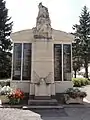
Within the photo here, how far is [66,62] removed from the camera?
1048 cm

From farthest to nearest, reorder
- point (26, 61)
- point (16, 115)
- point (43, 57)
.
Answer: point (26, 61)
point (43, 57)
point (16, 115)

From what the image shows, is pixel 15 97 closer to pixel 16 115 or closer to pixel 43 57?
pixel 16 115

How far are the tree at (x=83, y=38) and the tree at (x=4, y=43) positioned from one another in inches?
407

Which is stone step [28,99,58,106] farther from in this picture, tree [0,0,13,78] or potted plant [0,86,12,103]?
tree [0,0,13,78]

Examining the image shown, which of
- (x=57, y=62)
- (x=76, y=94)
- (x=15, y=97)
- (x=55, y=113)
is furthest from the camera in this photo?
(x=57, y=62)

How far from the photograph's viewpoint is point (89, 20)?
32531 millimetres

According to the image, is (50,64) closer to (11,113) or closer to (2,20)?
(11,113)

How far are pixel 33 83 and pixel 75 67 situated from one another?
2179cm

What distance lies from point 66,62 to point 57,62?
1.66ft

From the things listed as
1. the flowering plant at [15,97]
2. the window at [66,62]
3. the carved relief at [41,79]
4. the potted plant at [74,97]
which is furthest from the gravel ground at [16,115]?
the window at [66,62]

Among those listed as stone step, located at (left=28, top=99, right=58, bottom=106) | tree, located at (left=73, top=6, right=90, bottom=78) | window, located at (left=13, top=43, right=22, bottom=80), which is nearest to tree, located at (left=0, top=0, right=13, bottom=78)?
tree, located at (left=73, top=6, right=90, bottom=78)

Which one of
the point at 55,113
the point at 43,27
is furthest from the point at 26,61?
the point at 55,113

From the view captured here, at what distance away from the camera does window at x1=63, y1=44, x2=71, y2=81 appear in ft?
33.9

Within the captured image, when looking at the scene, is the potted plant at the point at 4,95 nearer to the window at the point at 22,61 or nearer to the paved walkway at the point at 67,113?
the window at the point at 22,61
